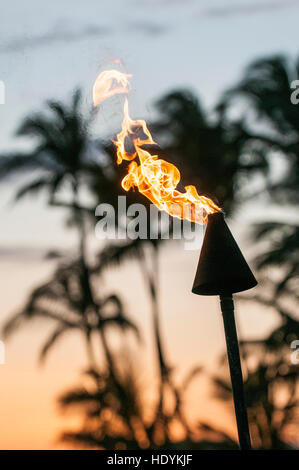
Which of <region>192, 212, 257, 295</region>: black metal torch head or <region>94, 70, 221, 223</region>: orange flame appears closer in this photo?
<region>192, 212, 257, 295</region>: black metal torch head

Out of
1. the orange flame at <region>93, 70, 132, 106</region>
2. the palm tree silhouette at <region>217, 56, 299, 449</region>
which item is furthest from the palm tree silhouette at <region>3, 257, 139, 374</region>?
the orange flame at <region>93, 70, 132, 106</region>

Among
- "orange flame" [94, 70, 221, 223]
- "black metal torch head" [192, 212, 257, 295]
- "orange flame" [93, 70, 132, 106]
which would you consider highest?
"orange flame" [93, 70, 132, 106]

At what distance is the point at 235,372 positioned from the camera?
14.5ft

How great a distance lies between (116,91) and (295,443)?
14.0 m

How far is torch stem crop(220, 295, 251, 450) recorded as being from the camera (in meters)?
4.33

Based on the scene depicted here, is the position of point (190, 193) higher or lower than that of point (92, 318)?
lower

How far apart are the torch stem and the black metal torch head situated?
10cm

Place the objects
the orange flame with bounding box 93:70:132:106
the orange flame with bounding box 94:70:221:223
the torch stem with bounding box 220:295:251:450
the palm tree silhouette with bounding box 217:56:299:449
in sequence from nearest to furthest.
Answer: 1. the torch stem with bounding box 220:295:251:450
2. the orange flame with bounding box 94:70:221:223
3. the orange flame with bounding box 93:70:132:106
4. the palm tree silhouette with bounding box 217:56:299:449

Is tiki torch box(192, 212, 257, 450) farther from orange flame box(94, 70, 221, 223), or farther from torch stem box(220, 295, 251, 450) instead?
orange flame box(94, 70, 221, 223)

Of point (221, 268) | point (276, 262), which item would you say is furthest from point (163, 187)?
point (276, 262)

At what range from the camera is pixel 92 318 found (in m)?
20.3

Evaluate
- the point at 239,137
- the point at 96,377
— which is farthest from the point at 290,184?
the point at 96,377
